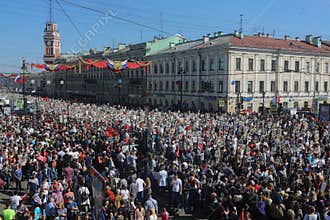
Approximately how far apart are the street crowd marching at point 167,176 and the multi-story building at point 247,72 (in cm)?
2256

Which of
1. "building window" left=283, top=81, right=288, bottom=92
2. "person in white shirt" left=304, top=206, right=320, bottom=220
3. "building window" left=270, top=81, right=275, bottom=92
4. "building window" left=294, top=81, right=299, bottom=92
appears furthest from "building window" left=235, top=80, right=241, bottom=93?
"person in white shirt" left=304, top=206, right=320, bottom=220

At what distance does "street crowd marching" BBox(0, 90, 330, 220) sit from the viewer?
940cm

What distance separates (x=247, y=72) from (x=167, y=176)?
1343 inches

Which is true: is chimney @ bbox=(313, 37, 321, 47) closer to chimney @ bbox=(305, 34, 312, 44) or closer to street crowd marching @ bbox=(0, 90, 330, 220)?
chimney @ bbox=(305, 34, 312, 44)

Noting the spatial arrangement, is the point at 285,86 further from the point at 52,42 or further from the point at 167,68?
the point at 52,42

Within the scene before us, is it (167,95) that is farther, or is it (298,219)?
(167,95)

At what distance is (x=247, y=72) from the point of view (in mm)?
44125

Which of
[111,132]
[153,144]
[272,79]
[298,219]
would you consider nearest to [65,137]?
[111,132]

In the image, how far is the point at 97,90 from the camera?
76.9 m

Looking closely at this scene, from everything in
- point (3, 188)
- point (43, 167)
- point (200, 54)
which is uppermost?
point (200, 54)

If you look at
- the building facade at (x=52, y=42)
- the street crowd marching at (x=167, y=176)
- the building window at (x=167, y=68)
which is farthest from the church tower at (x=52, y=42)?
the street crowd marching at (x=167, y=176)

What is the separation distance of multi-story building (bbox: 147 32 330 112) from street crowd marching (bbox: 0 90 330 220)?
22564 millimetres

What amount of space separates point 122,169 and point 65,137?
5718 millimetres

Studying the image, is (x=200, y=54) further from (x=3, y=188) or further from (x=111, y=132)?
(x=3, y=188)
